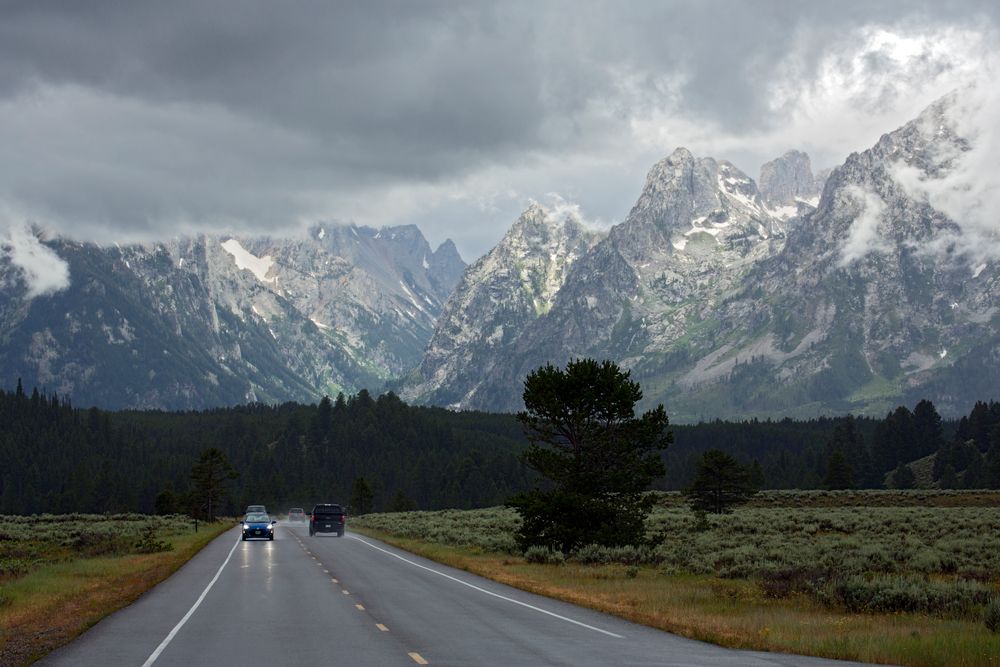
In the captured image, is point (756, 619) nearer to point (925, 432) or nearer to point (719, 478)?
point (719, 478)

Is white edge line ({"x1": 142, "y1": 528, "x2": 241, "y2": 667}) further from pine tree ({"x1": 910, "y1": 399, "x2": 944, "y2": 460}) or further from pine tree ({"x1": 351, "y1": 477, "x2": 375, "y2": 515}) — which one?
pine tree ({"x1": 910, "y1": 399, "x2": 944, "y2": 460})

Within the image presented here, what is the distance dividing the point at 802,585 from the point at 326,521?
62.1 meters

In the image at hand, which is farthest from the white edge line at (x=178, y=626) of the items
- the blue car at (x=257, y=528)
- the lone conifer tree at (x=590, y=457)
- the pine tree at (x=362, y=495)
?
the pine tree at (x=362, y=495)

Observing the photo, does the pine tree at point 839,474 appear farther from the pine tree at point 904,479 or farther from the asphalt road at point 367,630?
the asphalt road at point 367,630

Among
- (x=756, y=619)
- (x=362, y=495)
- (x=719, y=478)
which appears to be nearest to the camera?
(x=756, y=619)

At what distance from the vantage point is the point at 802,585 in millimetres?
30391

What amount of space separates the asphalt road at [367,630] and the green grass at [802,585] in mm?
1529

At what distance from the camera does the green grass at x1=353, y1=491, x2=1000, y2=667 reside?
21.6 m

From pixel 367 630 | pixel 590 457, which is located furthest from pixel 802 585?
pixel 590 457

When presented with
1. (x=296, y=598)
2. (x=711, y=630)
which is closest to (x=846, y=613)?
(x=711, y=630)

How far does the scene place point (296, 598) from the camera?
3153 centimetres

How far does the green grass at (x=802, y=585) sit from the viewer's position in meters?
21.6

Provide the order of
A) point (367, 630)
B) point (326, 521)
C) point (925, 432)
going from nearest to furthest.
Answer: point (367, 630) < point (326, 521) < point (925, 432)

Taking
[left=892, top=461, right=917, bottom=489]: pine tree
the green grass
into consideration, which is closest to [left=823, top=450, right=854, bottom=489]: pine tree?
[left=892, top=461, right=917, bottom=489]: pine tree
